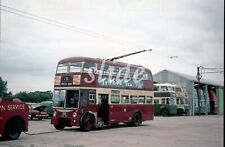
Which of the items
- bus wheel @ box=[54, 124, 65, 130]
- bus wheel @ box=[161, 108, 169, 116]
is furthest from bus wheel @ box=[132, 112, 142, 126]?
bus wheel @ box=[161, 108, 169, 116]

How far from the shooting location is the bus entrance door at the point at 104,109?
20.4m

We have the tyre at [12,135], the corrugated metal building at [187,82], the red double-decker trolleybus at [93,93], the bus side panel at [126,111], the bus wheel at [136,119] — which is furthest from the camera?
the corrugated metal building at [187,82]

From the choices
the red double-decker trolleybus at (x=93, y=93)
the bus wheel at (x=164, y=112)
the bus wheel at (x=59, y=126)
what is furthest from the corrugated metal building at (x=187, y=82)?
the bus wheel at (x=59, y=126)

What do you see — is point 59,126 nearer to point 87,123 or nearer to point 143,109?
point 87,123

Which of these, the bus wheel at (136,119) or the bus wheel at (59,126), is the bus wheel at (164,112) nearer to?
the bus wheel at (136,119)

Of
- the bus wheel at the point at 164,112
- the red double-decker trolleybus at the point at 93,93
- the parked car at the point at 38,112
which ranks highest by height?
the red double-decker trolleybus at the point at 93,93

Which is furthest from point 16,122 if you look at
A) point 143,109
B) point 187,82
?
point 187,82

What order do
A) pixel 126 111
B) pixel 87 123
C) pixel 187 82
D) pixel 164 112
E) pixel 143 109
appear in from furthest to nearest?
pixel 187 82 → pixel 164 112 → pixel 143 109 → pixel 126 111 → pixel 87 123

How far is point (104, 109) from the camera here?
67.8 feet

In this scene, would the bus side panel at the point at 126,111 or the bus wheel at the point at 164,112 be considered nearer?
the bus side panel at the point at 126,111

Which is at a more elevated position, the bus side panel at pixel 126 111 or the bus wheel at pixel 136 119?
the bus side panel at pixel 126 111

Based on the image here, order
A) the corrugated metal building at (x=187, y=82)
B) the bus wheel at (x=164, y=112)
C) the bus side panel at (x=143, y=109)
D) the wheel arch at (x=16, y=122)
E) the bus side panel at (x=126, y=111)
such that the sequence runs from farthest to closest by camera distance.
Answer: the corrugated metal building at (x=187, y=82), the bus wheel at (x=164, y=112), the bus side panel at (x=143, y=109), the bus side panel at (x=126, y=111), the wheel arch at (x=16, y=122)

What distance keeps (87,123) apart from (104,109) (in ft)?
6.55

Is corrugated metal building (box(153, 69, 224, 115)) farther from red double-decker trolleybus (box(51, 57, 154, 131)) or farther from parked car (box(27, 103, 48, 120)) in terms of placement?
red double-decker trolleybus (box(51, 57, 154, 131))
